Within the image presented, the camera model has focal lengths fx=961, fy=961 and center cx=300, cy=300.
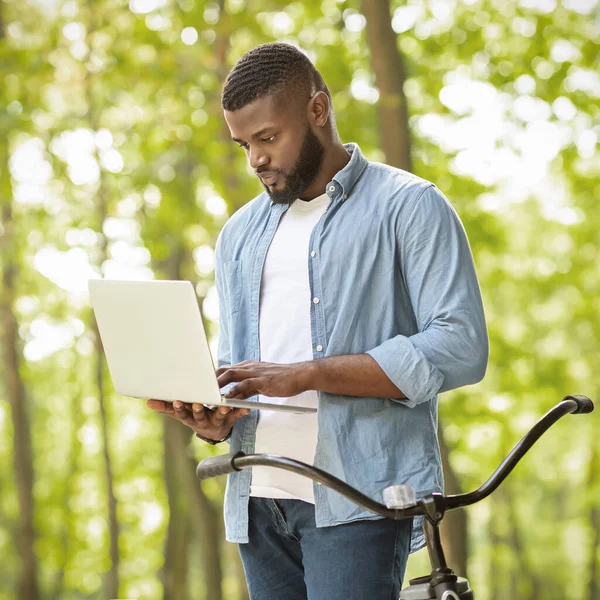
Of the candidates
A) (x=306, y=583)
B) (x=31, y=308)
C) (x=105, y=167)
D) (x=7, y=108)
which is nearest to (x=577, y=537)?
(x=31, y=308)

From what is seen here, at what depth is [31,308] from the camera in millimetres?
12414

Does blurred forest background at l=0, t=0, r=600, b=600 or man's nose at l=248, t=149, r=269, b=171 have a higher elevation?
blurred forest background at l=0, t=0, r=600, b=600

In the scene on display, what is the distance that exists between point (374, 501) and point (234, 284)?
1.05m

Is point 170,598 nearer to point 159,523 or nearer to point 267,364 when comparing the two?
point 159,523

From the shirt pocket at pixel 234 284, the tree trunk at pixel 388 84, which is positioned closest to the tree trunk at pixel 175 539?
the tree trunk at pixel 388 84

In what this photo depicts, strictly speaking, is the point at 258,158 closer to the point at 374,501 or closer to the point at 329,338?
the point at 329,338

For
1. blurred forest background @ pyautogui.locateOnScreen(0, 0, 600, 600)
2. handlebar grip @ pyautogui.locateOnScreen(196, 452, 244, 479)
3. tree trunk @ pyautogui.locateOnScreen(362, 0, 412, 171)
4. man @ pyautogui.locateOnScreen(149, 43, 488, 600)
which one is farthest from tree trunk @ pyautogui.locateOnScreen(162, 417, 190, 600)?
handlebar grip @ pyautogui.locateOnScreen(196, 452, 244, 479)

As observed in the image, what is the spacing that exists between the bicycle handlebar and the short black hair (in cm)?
103

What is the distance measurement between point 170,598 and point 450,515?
8.18 m

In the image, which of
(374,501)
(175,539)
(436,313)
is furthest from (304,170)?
(175,539)

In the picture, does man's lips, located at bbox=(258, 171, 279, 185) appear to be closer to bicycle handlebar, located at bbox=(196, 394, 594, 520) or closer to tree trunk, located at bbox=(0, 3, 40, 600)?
bicycle handlebar, located at bbox=(196, 394, 594, 520)

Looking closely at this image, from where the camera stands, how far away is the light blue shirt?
7.58 feet

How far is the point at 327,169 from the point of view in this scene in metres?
2.65

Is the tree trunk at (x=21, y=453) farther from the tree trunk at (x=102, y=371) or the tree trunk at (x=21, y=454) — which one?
the tree trunk at (x=102, y=371)
